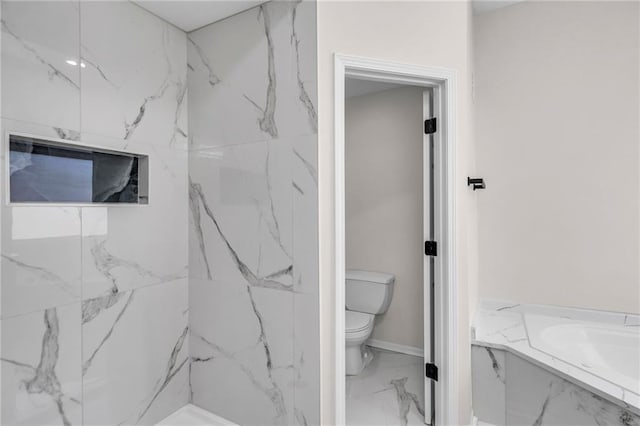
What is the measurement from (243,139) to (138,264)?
868 millimetres

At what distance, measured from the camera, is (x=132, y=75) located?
5.69 feet

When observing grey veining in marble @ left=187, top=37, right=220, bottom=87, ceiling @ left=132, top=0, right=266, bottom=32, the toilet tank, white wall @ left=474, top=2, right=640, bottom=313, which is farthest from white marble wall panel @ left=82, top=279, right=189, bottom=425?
white wall @ left=474, top=2, right=640, bottom=313

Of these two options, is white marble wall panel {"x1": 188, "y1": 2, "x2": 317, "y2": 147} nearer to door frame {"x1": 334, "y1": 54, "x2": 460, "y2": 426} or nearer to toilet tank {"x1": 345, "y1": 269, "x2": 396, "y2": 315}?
door frame {"x1": 334, "y1": 54, "x2": 460, "y2": 426}

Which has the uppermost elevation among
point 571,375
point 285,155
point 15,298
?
point 285,155

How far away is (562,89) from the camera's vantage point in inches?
93.5

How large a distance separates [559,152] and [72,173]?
295 cm

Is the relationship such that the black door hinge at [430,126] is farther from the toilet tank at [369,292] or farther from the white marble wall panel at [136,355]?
the white marble wall panel at [136,355]

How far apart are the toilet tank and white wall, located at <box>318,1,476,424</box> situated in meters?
0.91

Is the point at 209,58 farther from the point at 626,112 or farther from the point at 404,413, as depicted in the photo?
the point at 626,112

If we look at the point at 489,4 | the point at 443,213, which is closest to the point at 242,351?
the point at 443,213

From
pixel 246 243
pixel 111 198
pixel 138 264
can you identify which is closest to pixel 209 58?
pixel 111 198

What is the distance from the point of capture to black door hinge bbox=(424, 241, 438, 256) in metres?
1.91

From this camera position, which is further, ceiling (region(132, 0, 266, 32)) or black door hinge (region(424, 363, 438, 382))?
black door hinge (region(424, 363, 438, 382))

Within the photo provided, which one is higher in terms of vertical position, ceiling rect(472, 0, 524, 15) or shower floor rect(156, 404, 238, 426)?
ceiling rect(472, 0, 524, 15)
